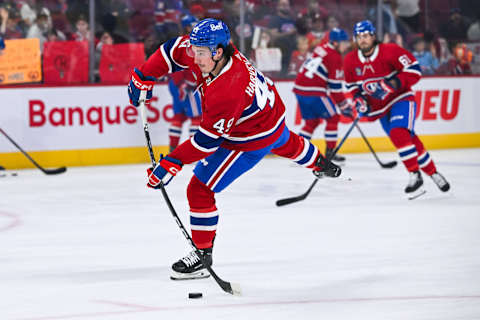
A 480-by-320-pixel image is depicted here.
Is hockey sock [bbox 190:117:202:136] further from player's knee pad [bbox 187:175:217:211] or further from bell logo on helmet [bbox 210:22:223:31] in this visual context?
bell logo on helmet [bbox 210:22:223:31]

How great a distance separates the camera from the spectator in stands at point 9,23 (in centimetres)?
763

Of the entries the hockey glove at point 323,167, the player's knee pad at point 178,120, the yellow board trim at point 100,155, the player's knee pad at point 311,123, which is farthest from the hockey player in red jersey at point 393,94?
the yellow board trim at point 100,155

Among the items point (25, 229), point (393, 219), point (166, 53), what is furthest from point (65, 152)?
point (166, 53)

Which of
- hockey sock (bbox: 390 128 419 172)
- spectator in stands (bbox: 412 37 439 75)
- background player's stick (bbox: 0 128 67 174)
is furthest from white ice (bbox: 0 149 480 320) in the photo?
spectator in stands (bbox: 412 37 439 75)

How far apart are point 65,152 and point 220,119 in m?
4.86

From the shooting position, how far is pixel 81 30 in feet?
26.1

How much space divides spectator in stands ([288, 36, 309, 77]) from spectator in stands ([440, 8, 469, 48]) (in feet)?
5.27

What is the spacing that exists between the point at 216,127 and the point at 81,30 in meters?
5.06

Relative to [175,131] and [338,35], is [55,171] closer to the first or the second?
[175,131]

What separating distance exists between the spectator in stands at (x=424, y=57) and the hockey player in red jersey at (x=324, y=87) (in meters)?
1.78

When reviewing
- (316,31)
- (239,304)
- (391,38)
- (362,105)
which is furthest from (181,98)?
(239,304)

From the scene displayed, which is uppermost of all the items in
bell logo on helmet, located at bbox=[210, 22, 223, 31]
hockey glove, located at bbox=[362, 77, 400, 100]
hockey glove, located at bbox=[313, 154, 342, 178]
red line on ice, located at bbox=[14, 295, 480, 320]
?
bell logo on helmet, located at bbox=[210, 22, 223, 31]

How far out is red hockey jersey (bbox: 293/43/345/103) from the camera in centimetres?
768

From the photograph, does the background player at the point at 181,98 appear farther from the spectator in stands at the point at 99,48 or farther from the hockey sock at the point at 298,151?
the hockey sock at the point at 298,151
